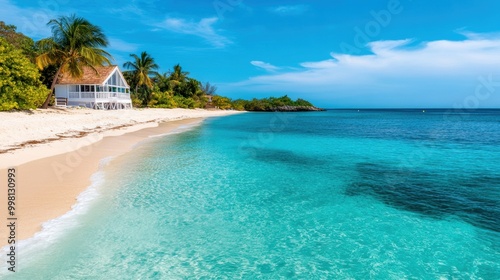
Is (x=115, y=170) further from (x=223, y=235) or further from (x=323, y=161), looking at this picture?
(x=323, y=161)

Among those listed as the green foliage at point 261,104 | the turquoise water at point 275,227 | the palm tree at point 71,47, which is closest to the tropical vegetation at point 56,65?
the palm tree at point 71,47

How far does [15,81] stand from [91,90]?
63.2ft

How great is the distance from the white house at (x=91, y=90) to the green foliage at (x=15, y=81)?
53.0 feet

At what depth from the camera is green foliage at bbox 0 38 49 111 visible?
20.0 m

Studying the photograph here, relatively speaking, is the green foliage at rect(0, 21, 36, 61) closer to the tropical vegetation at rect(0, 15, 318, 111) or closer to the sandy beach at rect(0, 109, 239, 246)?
the tropical vegetation at rect(0, 15, 318, 111)

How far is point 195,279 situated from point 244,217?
2471mm

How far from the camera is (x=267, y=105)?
113 metres

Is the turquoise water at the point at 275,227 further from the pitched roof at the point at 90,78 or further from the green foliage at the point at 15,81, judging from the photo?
the pitched roof at the point at 90,78

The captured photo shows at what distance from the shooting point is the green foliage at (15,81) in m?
20.0

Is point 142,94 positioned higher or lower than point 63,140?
higher

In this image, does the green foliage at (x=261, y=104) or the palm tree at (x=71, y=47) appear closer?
the palm tree at (x=71, y=47)

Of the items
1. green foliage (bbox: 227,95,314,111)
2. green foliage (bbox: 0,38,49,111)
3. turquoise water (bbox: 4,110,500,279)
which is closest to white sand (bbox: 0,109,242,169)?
green foliage (bbox: 0,38,49,111)

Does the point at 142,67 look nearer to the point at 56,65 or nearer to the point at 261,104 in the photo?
the point at 56,65

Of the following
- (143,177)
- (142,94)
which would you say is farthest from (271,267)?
(142,94)
